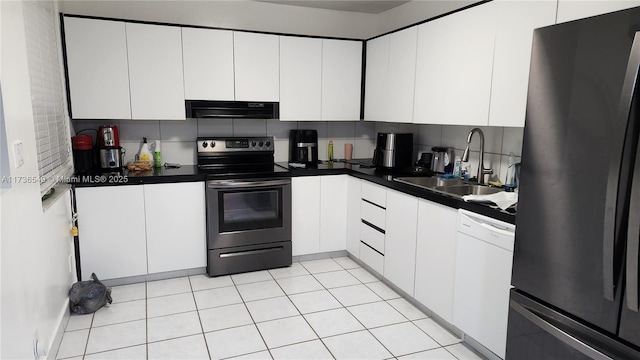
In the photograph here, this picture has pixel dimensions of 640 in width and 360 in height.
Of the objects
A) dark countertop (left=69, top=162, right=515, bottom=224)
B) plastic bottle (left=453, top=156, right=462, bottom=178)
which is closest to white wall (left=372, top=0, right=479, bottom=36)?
plastic bottle (left=453, top=156, right=462, bottom=178)

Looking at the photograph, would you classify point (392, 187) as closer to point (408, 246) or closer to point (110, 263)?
point (408, 246)

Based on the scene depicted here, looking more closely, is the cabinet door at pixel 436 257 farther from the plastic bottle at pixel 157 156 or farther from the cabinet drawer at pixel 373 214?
the plastic bottle at pixel 157 156

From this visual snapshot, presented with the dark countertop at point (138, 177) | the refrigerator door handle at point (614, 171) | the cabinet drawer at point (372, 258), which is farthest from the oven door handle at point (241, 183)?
the refrigerator door handle at point (614, 171)

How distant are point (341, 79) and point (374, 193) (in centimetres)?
121

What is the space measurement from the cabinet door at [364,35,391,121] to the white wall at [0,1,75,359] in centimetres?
254

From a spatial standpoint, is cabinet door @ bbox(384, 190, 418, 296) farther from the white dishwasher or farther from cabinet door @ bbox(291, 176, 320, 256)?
Answer: cabinet door @ bbox(291, 176, 320, 256)

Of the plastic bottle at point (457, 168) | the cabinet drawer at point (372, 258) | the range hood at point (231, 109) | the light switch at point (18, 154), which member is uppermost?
the range hood at point (231, 109)

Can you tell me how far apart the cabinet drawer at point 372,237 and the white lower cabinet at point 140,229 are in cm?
133

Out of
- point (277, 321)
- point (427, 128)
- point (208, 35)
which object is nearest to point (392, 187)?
point (427, 128)

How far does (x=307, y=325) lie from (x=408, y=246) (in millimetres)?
876

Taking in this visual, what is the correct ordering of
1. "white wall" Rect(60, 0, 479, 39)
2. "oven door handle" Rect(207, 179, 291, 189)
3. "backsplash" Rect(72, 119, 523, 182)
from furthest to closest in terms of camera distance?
"white wall" Rect(60, 0, 479, 39), "oven door handle" Rect(207, 179, 291, 189), "backsplash" Rect(72, 119, 523, 182)

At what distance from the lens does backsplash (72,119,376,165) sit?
3.55m

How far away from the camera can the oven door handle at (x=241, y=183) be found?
326 centimetres

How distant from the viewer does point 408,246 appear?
2.88 m
